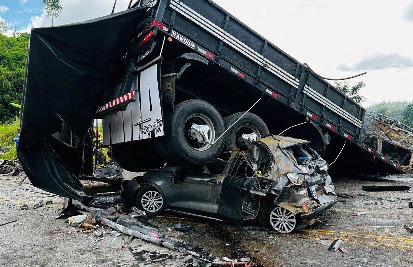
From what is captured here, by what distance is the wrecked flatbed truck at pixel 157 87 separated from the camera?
16.7 ft

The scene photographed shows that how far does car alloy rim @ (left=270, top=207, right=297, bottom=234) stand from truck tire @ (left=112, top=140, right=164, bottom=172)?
2.76 metres

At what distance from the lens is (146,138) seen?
18.8ft

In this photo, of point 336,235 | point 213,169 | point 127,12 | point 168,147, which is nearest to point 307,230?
point 336,235

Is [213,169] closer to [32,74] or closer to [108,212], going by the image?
[108,212]

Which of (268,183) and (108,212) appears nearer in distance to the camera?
(268,183)

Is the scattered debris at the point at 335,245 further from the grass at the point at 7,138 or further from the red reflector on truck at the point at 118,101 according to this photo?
the grass at the point at 7,138

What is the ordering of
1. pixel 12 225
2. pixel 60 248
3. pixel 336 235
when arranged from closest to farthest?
pixel 60 248 < pixel 336 235 < pixel 12 225

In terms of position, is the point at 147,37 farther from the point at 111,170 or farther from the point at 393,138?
the point at 393,138

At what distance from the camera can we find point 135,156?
7516 millimetres

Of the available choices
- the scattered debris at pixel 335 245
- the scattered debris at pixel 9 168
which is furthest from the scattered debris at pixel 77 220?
the scattered debris at pixel 9 168

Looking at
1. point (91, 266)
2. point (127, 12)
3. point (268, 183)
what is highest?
point (127, 12)

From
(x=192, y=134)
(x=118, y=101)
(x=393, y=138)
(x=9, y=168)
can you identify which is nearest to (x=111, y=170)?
(x=118, y=101)

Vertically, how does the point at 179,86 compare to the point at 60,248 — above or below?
above

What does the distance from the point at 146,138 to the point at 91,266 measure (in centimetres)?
252
